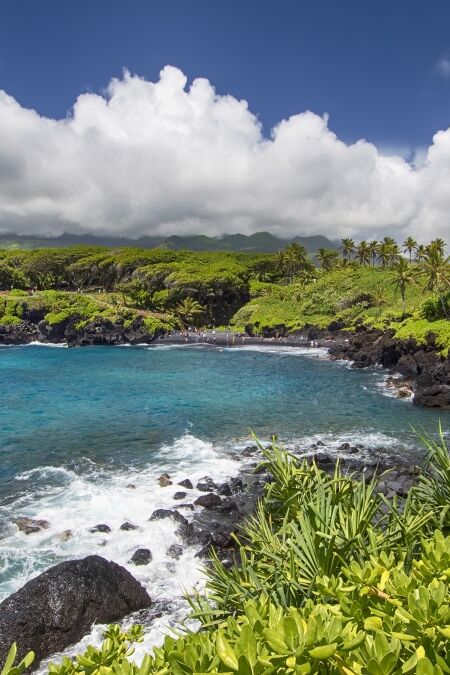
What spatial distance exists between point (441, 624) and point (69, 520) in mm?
18086

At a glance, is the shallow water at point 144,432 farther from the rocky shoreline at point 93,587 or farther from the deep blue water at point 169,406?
the rocky shoreline at point 93,587

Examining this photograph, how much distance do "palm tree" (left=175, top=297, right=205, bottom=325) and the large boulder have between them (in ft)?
297

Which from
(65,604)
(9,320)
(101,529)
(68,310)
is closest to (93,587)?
(65,604)

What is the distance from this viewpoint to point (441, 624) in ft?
11.6

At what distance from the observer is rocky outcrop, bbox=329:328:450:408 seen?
37.5 m

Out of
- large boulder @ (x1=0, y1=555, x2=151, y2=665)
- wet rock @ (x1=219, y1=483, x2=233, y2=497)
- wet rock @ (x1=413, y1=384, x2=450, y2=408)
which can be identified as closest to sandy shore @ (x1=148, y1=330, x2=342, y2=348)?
wet rock @ (x1=413, y1=384, x2=450, y2=408)

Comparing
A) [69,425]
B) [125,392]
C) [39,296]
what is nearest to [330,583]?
[69,425]

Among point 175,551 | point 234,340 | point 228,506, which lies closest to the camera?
point 175,551

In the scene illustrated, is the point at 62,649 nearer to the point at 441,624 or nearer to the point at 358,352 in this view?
the point at 441,624

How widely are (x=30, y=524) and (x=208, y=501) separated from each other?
7.37 m

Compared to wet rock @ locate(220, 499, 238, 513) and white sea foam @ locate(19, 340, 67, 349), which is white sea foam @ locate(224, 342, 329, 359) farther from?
wet rock @ locate(220, 499, 238, 513)

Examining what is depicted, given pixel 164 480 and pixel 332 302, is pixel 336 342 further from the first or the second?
pixel 164 480

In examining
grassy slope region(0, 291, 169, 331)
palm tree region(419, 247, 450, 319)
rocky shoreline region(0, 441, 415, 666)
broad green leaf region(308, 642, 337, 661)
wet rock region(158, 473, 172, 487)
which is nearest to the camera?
broad green leaf region(308, 642, 337, 661)

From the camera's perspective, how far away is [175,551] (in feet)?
53.7
